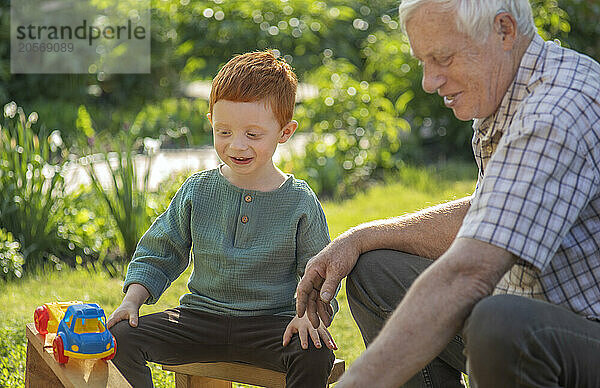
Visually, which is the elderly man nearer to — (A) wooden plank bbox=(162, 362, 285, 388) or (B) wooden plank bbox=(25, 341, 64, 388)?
(A) wooden plank bbox=(162, 362, 285, 388)

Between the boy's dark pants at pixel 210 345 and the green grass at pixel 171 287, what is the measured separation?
0.59 m

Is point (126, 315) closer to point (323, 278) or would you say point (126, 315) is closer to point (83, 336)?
point (83, 336)

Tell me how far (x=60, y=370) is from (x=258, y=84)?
96cm

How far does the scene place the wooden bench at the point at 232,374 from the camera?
7.86 ft

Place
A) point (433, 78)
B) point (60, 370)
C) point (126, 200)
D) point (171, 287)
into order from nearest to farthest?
point (433, 78) → point (60, 370) → point (171, 287) → point (126, 200)

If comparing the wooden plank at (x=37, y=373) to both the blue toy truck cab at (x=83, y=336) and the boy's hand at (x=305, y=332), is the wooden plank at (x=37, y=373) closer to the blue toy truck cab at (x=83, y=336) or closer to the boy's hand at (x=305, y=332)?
the blue toy truck cab at (x=83, y=336)

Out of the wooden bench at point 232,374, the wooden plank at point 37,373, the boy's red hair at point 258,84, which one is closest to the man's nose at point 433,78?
the boy's red hair at point 258,84

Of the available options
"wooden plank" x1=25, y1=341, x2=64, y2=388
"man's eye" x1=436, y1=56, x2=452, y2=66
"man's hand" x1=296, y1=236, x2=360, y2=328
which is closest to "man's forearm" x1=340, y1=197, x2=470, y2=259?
"man's hand" x1=296, y1=236, x2=360, y2=328

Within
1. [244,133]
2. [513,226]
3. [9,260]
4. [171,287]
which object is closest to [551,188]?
[513,226]

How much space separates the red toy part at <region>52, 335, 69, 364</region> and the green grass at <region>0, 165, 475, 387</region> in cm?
82

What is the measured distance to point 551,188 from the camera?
1.65 meters

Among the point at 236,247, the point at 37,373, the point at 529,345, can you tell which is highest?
the point at 529,345

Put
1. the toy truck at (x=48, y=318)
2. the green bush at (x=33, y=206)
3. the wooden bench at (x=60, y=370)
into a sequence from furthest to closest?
the green bush at (x=33, y=206), the toy truck at (x=48, y=318), the wooden bench at (x=60, y=370)

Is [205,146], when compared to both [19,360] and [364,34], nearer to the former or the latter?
[364,34]
